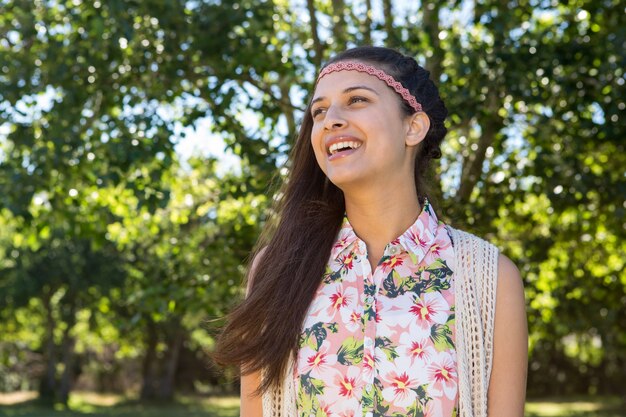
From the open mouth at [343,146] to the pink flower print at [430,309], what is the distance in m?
0.41

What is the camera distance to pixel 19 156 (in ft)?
24.3

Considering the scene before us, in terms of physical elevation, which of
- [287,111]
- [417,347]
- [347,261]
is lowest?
[417,347]

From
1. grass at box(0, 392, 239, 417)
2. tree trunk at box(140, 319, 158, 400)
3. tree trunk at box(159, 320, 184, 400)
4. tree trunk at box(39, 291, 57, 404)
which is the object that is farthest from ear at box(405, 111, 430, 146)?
tree trunk at box(159, 320, 184, 400)

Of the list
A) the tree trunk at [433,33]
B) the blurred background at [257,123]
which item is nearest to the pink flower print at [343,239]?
the blurred background at [257,123]

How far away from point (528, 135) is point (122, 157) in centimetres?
366

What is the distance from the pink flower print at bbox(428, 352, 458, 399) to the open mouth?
1.82 ft

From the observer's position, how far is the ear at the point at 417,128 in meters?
2.53

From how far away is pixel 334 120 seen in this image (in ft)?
7.90

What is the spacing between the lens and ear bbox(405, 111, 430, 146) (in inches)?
99.7

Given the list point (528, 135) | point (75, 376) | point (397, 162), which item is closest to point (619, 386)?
point (75, 376)

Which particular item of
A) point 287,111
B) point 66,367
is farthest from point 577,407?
point 287,111

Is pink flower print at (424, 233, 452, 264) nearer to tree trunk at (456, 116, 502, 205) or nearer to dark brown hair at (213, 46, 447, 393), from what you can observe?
dark brown hair at (213, 46, 447, 393)

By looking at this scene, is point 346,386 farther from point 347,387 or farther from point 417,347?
point 417,347

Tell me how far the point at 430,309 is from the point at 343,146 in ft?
1.51
